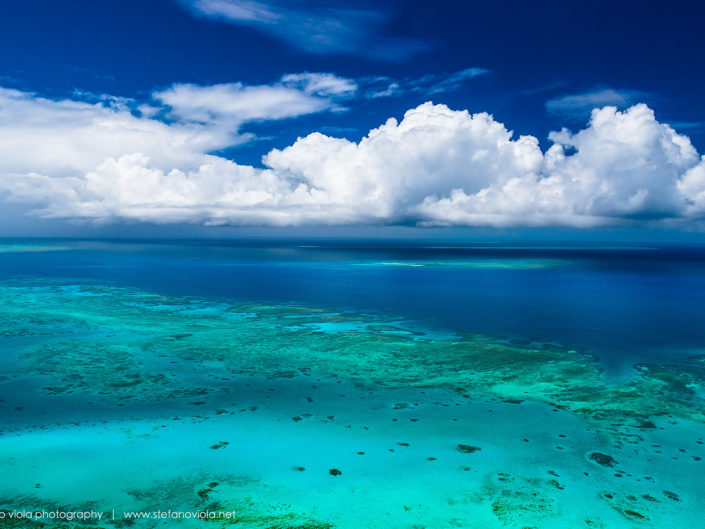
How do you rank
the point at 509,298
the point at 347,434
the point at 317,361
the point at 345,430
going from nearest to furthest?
the point at 347,434 < the point at 345,430 < the point at 317,361 < the point at 509,298

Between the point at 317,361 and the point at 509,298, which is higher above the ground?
the point at 317,361

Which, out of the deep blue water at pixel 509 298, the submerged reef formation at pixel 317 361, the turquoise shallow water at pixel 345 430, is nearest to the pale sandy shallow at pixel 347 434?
the turquoise shallow water at pixel 345 430

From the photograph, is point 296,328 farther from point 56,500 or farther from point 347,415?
point 56,500

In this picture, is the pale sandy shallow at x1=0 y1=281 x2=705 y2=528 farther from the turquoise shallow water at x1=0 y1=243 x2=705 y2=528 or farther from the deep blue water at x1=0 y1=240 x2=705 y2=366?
the deep blue water at x1=0 y1=240 x2=705 y2=366

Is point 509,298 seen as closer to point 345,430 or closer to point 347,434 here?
point 345,430

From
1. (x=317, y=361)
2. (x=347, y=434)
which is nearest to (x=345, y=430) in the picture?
(x=347, y=434)

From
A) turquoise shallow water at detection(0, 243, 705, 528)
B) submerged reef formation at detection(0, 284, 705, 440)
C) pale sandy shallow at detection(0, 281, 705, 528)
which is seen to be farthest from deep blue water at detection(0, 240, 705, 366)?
pale sandy shallow at detection(0, 281, 705, 528)
